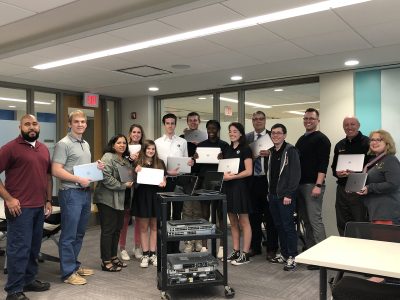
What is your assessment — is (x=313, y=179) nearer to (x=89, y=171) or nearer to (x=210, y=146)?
(x=210, y=146)

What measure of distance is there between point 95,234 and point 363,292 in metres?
4.69

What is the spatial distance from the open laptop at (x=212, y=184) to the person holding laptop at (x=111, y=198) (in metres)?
0.86

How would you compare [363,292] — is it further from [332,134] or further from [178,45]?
[332,134]

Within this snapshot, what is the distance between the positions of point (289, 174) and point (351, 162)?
2.32 ft

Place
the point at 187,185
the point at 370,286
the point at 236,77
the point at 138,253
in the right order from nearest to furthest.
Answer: the point at 370,286 → the point at 187,185 → the point at 138,253 → the point at 236,77

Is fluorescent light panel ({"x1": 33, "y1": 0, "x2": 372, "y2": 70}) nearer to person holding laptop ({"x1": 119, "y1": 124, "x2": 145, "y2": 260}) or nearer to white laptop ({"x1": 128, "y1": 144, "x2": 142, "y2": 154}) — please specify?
person holding laptop ({"x1": 119, "y1": 124, "x2": 145, "y2": 260})

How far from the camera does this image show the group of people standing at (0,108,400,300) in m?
3.28

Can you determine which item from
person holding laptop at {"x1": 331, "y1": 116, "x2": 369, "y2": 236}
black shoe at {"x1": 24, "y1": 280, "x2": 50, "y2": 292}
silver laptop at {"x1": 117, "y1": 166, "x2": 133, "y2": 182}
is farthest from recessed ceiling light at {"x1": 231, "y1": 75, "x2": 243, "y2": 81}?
black shoe at {"x1": 24, "y1": 280, "x2": 50, "y2": 292}

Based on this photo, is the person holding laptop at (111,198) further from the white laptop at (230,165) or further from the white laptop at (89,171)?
the white laptop at (230,165)

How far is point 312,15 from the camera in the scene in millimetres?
3148

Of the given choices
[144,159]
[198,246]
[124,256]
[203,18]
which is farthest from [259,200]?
[203,18]

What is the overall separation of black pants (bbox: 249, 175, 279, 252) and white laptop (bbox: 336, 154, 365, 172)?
2.82ft

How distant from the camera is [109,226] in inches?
159

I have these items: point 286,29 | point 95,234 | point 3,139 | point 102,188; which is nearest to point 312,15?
point 286,29
